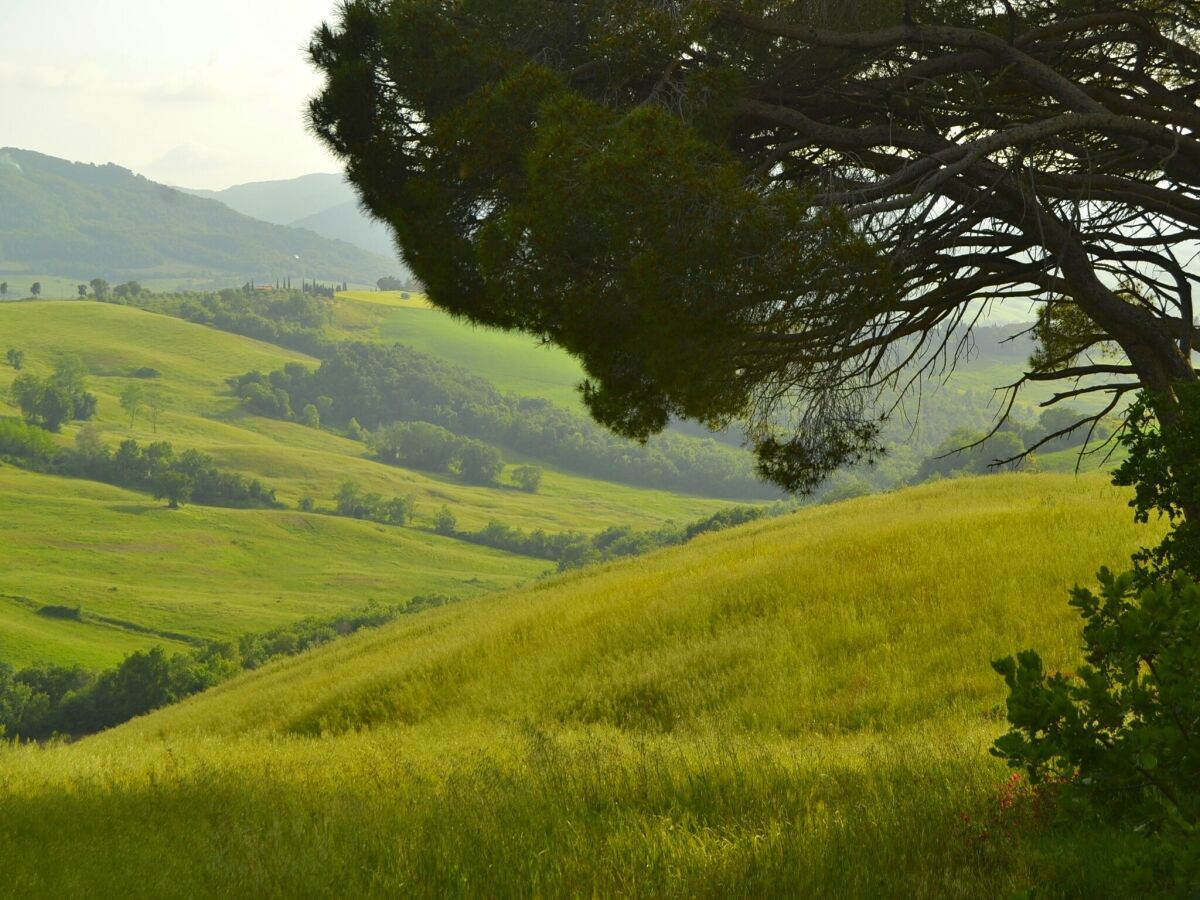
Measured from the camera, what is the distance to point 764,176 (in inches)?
372

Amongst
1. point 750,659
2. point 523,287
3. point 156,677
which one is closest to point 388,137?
point 523,287

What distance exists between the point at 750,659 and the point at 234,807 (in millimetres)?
7648

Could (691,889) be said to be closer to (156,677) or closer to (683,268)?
(683,268)

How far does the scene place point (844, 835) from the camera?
552 centimetres

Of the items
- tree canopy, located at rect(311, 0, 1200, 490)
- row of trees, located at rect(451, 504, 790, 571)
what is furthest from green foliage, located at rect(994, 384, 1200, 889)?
row of trees, located at rect(451, 504, 790, 571)

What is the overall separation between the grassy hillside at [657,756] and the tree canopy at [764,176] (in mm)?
3159

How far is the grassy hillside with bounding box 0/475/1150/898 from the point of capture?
5.44 metres

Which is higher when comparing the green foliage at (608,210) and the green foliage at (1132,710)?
the green foliage at (608,210)

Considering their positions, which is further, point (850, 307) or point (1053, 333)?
point (1053, 333)

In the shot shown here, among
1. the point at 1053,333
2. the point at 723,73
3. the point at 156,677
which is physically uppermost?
the point at 723,73

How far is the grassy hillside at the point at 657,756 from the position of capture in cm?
544

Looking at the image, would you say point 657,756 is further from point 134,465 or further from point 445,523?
point 134,465

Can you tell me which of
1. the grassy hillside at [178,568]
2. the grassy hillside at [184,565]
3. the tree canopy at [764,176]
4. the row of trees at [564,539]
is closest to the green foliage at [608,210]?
the tree canopy at [764,176]

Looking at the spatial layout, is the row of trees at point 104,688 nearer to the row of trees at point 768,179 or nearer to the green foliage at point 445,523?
the row of trees at point 768,179
